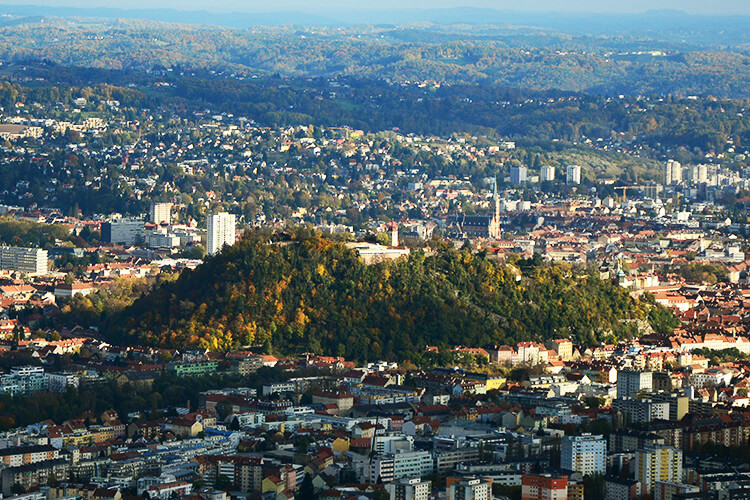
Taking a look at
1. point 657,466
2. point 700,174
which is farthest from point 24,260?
point 700,174

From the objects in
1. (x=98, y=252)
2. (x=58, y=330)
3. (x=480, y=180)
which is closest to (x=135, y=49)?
(x=480, y=180)

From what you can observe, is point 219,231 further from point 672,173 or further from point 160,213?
point 672,173

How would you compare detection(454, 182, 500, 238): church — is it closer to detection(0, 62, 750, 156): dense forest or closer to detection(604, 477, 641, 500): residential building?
detection(0, 62, 750, 156): dense forest

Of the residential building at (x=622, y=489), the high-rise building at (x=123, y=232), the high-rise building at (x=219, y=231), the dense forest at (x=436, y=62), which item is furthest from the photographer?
the dense forest at (x=436, y=62)

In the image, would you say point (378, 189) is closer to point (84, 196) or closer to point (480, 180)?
point (480, 180)

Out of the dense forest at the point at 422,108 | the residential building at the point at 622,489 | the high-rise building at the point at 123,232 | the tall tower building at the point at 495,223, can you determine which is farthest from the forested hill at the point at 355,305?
the dense forest at the point at 422,108

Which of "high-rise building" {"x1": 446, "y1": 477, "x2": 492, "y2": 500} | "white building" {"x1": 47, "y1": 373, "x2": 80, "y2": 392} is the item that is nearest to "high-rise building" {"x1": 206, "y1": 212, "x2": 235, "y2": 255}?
"white building" {"x1": 47, "y1": 373, "x2": 80, "y2": 392}

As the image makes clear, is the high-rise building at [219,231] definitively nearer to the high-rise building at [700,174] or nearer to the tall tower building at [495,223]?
the tall tower building at [495,223]
